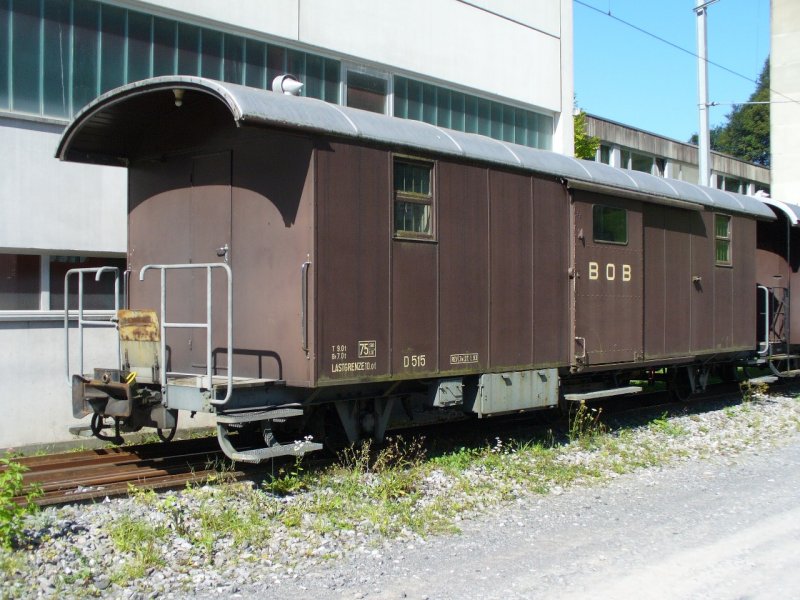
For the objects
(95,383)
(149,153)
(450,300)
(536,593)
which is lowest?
(536,593)

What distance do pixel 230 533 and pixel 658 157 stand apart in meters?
29.5

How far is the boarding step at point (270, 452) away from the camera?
6769mm

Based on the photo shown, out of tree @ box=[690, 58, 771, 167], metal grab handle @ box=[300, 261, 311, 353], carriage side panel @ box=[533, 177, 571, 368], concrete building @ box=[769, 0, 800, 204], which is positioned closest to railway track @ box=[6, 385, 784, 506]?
carriage side panel @ box=[533, 177, 571, 368]

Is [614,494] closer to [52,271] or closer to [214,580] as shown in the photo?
[214,580]

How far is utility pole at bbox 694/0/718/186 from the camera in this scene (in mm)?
18656

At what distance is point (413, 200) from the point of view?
8.30 metres

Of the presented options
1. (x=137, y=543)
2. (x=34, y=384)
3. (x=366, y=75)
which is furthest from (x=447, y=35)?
(x=137, y=543)

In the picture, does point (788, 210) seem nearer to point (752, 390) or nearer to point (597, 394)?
point (752, 390)

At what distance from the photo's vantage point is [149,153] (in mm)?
8945

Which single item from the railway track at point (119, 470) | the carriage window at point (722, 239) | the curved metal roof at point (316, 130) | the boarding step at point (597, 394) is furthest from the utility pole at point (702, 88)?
the railway track at point (119, 470)

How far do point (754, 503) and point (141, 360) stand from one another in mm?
6019

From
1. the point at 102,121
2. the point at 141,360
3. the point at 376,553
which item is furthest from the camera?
the point at 102,121

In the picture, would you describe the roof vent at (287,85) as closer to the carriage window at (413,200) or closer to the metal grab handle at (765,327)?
the carriage window at (413,200)

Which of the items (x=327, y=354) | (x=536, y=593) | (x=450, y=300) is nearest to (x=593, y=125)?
(x=450, y=300)
